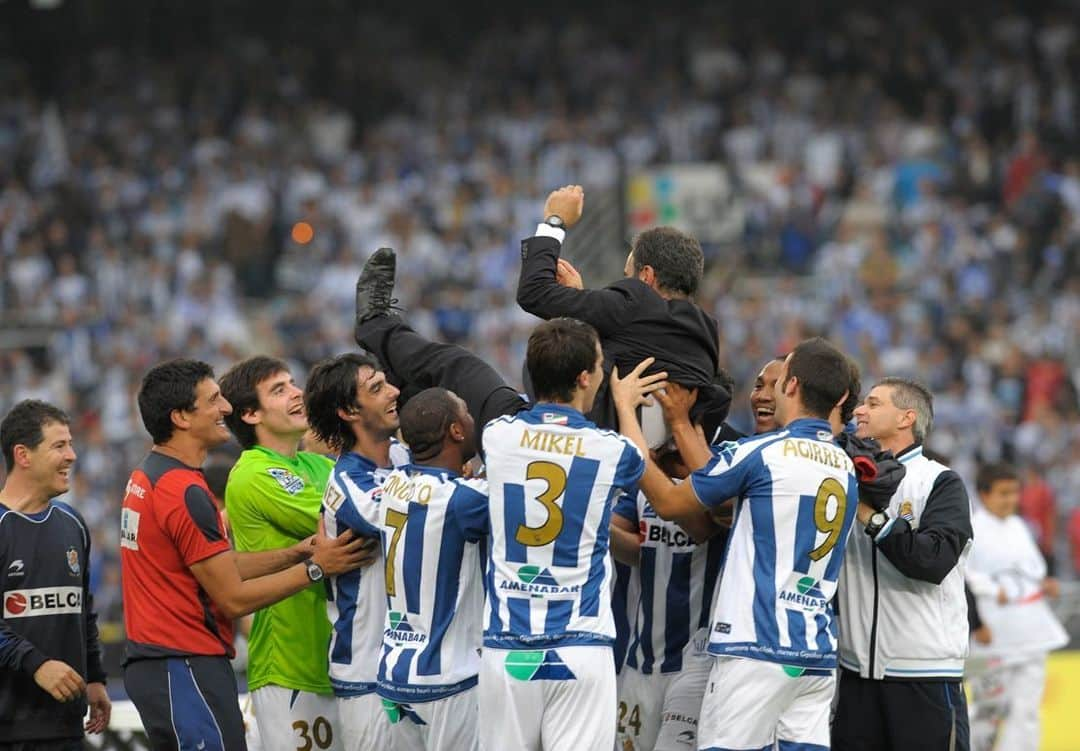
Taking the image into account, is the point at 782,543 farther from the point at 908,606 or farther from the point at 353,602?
the point at 353,602

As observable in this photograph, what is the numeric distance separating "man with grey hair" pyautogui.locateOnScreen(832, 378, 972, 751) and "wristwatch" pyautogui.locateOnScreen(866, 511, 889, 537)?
8 centimetres

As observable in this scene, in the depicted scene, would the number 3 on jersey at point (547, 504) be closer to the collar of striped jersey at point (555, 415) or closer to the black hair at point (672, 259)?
the collar of striped jersey at point (555, 415)

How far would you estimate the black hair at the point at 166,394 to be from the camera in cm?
701

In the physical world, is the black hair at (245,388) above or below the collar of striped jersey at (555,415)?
above

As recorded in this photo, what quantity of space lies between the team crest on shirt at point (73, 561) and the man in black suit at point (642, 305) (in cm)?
233

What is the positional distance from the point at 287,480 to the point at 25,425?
1.18 m

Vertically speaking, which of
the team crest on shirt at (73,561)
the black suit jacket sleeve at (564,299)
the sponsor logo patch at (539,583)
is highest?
the black suit jacket sleeve at (564,299)

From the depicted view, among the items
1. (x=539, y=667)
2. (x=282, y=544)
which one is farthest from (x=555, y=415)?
(x=282, y=544)

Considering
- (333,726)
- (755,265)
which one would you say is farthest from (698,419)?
(755,265)

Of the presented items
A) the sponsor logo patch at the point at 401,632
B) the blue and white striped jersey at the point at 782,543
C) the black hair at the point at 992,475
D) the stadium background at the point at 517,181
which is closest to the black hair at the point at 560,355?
the blue and white striped jersey at the point at 782,543

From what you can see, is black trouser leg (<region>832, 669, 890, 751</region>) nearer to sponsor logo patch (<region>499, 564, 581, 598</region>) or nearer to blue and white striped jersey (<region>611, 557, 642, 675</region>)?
blue and white striped jersey (<region>611, 557, 642, 675</region>)

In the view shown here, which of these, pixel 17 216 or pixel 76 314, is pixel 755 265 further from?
pixel 17 216

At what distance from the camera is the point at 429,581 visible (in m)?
6.51

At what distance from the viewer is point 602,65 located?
27.0 m
